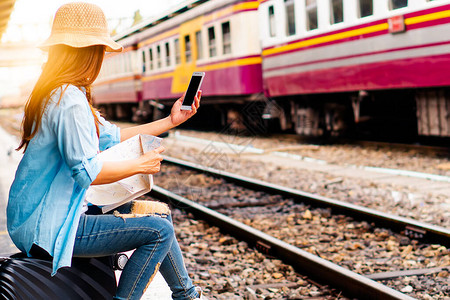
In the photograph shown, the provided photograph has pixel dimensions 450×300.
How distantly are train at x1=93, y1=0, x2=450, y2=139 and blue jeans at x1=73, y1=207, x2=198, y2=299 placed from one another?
6804 millimetres

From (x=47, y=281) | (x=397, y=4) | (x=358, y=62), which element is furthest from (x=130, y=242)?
(x=358, y=62)

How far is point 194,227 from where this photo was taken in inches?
226

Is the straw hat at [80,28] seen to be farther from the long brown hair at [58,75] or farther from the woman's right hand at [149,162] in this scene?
the woman's right hand at [149,162]

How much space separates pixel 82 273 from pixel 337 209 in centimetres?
400

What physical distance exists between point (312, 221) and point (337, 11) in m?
5.69

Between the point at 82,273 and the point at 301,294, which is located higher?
the point at 82,273

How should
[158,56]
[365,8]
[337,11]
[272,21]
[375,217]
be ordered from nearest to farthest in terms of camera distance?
[375,217]
[365,8]
[337,11]
[272,21]
[158,56]

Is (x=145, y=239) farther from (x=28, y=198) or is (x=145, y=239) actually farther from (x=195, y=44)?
(x=195, y=44)

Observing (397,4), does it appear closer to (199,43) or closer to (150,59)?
(199,43)

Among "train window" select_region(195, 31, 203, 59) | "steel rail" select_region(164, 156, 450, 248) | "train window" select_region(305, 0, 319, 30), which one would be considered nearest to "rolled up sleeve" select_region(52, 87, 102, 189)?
"steel rail" select_region(164, 156, 450, 248)

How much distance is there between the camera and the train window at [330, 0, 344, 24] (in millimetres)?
10117

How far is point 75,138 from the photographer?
6.76ft

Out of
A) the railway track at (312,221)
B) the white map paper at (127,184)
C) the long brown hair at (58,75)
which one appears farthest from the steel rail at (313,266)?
the long brown hair at (58,75)

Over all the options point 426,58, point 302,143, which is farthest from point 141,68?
point 426,58
